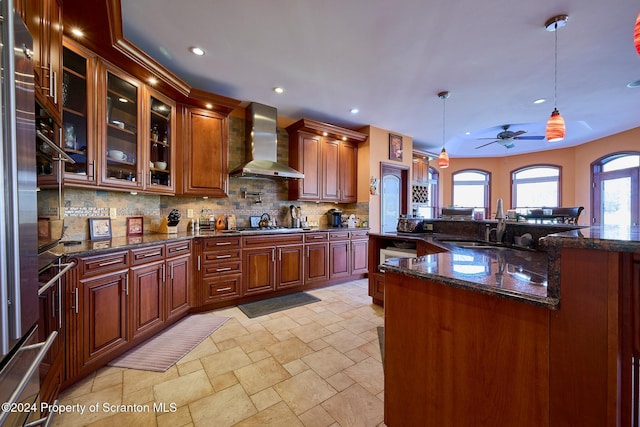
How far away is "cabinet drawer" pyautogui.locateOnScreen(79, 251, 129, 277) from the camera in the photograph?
1647mm

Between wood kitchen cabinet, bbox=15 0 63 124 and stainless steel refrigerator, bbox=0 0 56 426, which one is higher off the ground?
wood kitchen cabinet, bbox=15 0 63 124

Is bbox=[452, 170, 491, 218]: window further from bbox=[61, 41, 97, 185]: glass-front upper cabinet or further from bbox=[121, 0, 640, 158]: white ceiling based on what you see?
bbox=[61, 41, 97, 185]: glass-front upper cabinet

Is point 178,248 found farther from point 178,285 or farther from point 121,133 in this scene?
point 121,133

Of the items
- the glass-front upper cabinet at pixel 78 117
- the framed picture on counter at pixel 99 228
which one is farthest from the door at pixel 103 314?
the glass-front upper cabinet at pixel 78 117

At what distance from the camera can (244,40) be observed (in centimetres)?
224

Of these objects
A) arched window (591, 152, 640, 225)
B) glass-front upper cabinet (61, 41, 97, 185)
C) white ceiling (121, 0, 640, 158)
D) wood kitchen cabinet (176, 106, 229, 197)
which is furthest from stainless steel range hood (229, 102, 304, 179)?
arched window (591, 152, 640, 225)

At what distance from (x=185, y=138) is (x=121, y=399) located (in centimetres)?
250

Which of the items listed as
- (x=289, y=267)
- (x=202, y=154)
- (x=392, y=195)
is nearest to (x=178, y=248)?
(x=202, y=154)

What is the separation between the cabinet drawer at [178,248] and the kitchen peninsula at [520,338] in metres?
2.12

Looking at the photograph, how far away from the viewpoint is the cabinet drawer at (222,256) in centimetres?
281

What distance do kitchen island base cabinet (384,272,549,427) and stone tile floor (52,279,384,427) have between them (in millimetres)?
447

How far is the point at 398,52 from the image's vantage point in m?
2.41

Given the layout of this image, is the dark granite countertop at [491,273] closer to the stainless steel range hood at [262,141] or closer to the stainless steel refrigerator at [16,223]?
the stainless steel refrigerator at [16,223]

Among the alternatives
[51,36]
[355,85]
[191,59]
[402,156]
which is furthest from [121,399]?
[402,156]
